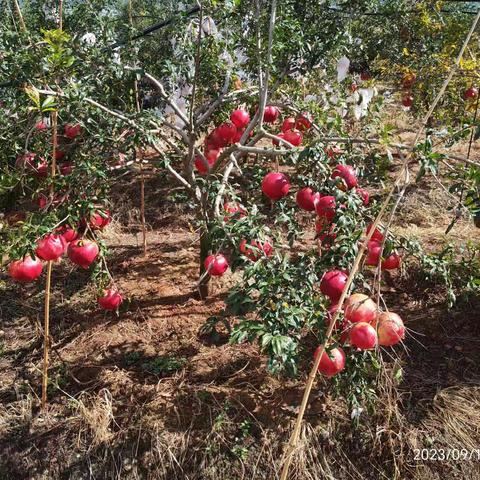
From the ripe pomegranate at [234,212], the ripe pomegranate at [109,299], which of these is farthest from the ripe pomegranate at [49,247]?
the ripe pomegranate at [109,299]

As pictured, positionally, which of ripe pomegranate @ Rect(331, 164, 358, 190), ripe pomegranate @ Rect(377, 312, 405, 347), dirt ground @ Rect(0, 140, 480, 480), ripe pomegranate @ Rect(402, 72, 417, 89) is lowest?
dirt ground @ Rect(0, 140, 480, 480)

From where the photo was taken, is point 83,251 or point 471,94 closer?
point 83,251

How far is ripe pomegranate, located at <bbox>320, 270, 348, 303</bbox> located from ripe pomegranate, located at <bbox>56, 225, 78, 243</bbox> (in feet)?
4.15

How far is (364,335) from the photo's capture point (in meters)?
1.79

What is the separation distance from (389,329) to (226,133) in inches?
70.1

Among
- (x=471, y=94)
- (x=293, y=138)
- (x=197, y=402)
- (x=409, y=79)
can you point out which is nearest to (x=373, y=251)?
(x=293, y=138)

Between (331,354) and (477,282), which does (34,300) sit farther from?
(477,282)

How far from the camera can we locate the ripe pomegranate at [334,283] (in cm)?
194

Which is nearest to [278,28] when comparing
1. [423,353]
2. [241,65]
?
[241,65]

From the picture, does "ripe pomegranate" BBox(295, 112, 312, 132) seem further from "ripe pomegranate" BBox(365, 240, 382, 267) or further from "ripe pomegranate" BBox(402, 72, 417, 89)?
"ripe pomegranate" BBox(402, 72, 417, 89)

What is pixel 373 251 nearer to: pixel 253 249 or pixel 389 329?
pixel 389 329

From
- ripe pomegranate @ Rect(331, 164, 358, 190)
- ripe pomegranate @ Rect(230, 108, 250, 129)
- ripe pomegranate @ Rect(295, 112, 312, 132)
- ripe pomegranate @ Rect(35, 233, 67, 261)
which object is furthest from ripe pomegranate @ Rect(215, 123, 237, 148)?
ripe pomegranate @ Rect(35, 233, 67, 261)

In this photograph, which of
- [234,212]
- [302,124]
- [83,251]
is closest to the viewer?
[234,212]

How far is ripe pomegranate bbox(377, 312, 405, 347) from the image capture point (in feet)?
6.23
